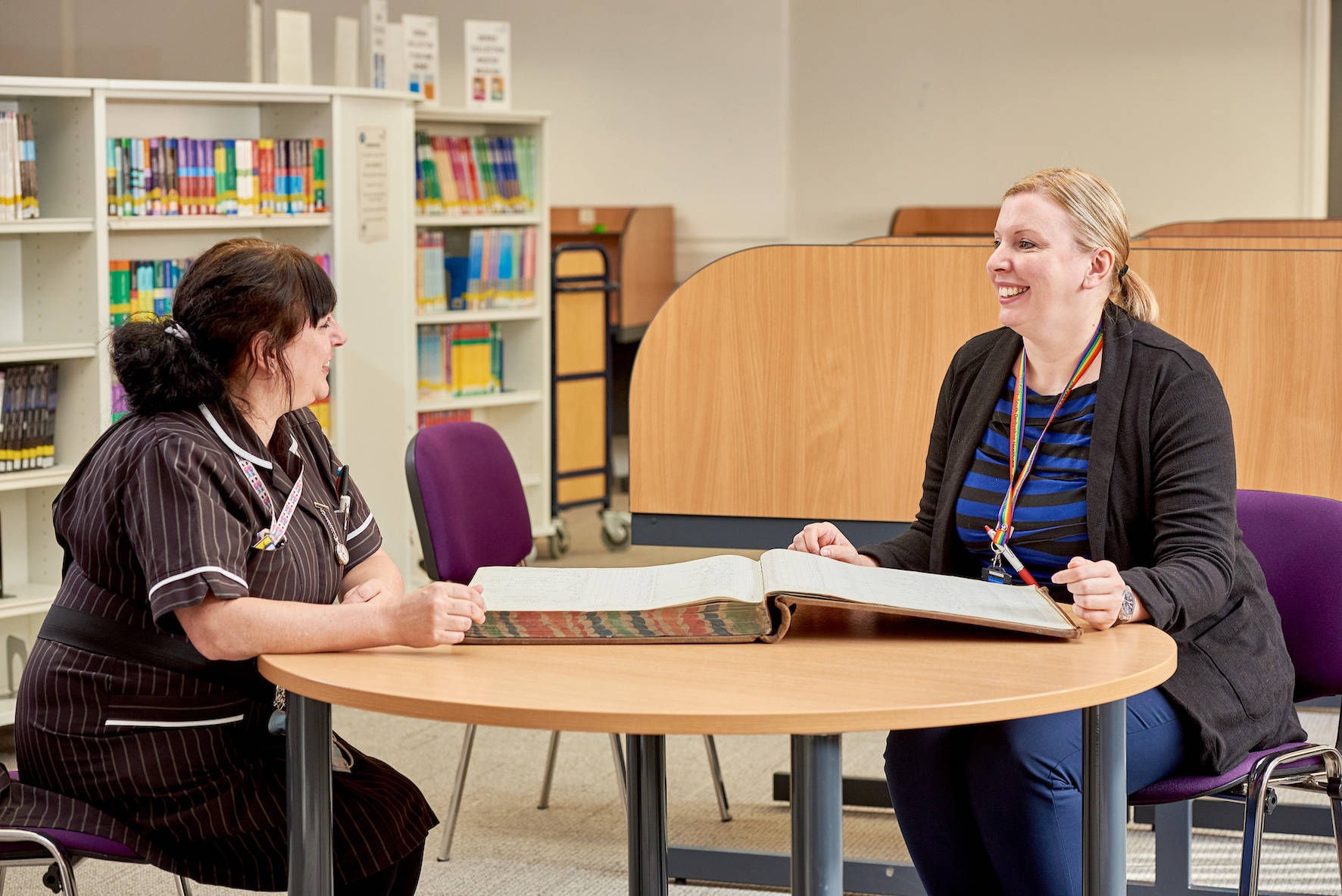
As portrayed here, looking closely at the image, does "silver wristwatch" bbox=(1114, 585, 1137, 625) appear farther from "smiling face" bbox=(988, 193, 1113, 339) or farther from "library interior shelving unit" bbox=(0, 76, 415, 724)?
"library interior shelving unit" bbox=(0, 76, 415, 724)

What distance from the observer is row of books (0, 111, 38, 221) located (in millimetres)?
3402

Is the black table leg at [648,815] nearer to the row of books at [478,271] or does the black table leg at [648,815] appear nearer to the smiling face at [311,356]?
the smiling face at [311,356]

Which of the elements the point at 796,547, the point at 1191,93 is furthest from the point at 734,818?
the point at 1191,93

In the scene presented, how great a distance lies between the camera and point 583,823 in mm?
2900

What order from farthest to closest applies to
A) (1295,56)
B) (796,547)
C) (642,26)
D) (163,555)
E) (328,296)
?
1. (642,26)
2. (1295,56)
3. (796,547)
4. (328,296)
5. (163,555)

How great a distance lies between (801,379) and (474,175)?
10.1ft

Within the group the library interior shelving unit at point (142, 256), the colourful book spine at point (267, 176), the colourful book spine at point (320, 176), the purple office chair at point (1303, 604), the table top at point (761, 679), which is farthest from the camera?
the colourful book spine at point (320, 176)

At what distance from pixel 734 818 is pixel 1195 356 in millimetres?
1537

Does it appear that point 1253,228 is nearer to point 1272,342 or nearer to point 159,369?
point 1272,342

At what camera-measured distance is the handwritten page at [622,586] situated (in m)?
1.45

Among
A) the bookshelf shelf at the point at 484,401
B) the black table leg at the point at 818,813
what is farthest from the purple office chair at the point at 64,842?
the bookshelf shelf at the point at 484,401

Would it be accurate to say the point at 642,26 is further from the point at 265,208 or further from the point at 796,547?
the point at 796,547

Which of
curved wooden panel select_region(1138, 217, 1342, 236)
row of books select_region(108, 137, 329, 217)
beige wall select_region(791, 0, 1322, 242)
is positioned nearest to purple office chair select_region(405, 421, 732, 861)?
row of books select_region(108, 137, 329, 217)

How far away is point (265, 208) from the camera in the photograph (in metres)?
4.18
